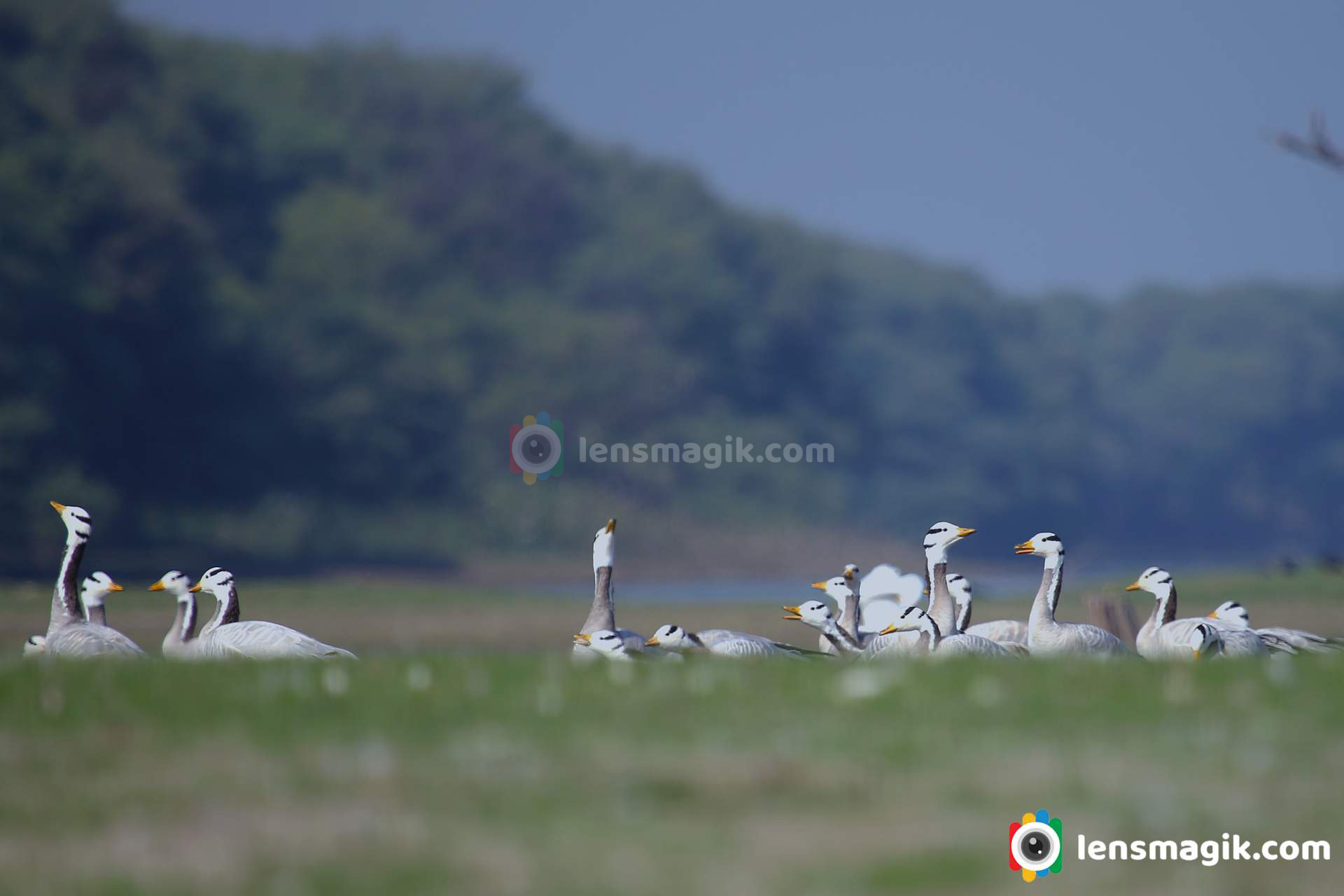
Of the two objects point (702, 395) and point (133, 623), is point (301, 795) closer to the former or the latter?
point (133, 623)

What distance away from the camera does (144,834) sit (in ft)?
26.9

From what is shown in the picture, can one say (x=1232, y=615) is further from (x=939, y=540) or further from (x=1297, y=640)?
(x=939, y=540)

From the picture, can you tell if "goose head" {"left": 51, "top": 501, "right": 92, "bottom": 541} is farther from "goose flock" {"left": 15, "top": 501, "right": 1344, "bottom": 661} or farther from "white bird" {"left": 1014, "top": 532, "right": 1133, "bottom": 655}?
"white bird" {"left": 1014, "top": 532, "right": 1133, "bottom": 655}

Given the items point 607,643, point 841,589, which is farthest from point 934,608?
point 607,643

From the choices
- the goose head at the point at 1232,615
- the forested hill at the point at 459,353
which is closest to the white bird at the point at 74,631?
the goose head at the point at 1232,615

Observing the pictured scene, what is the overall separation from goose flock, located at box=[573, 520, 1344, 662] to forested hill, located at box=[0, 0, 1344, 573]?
39.1 m

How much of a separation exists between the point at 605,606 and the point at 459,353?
6839 cm

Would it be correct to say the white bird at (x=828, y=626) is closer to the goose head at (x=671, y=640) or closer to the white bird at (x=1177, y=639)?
the goose head at (x=671, y=640)

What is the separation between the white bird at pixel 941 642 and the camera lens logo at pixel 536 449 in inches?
2665

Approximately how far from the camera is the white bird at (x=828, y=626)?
17.9m

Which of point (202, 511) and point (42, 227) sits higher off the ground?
point (42, 227)

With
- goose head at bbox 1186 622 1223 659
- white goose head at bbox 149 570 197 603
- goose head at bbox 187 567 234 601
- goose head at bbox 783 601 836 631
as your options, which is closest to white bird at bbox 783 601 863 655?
goose head at bbox 783 601 836 631

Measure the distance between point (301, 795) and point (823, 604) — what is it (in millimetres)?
10670

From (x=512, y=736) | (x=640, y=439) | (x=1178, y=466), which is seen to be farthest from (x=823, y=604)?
(x=1178, y=466)
